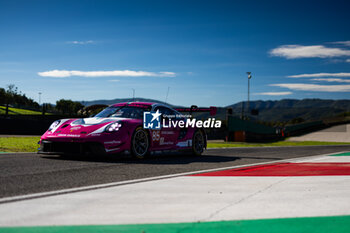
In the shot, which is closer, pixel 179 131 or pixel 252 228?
pixel 252 228

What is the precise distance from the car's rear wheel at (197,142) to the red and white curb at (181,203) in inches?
203

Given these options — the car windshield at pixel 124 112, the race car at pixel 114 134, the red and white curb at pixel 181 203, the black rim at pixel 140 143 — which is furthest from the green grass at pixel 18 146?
the red and white curb at pixel 181 203

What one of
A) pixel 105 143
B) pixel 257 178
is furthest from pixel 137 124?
pixel 257 178

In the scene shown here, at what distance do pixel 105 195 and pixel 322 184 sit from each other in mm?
3040

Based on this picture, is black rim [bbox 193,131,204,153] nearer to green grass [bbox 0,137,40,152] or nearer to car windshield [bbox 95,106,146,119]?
car windshield [bbox 95,106,146,119]

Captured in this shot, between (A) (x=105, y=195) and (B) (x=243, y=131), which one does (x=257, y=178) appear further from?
(B) (x=243, y=131)

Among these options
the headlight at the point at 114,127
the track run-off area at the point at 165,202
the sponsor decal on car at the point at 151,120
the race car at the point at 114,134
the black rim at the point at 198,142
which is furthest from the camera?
the black rim at the point at 198,142

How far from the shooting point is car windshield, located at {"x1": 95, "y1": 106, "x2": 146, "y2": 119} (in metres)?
8.80

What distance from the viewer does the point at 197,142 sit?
10.7 metres

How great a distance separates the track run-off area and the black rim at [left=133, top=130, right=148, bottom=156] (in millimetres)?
2327

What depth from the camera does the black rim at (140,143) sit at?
8398 mm

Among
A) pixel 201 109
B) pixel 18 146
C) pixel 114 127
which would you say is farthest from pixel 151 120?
pixel 18 146

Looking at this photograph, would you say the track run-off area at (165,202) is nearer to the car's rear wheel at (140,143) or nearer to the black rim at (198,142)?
the car's rear wheel at (140,143)

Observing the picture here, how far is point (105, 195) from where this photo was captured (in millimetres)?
4047
